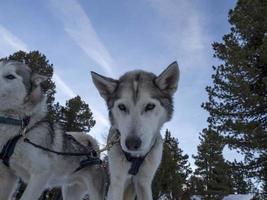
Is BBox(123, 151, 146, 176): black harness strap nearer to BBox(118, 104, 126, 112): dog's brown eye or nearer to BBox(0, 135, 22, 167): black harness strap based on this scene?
BBox(118, 104, 126, 112): dog's brown eye

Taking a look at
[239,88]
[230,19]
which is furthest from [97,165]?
[230,19]

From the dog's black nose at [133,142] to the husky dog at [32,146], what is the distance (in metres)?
1.71

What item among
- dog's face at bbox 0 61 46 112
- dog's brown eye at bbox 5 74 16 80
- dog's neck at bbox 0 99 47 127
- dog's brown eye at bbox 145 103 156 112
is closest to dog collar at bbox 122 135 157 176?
dog's brown eye at bbox 145 103 156 112

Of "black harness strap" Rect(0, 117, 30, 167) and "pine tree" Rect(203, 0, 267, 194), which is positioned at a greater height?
"pine tree" Rect(203, 0, 267, 194)

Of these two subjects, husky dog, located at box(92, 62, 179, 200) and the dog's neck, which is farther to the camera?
the dog's neck

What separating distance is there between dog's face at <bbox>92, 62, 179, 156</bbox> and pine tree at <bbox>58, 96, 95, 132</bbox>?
2771 cm

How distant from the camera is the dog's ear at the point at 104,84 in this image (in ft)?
20.1

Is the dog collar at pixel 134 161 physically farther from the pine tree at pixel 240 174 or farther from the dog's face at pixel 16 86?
the pine tree at pixel 240 174

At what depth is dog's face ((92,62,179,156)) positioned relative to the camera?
5.25 metres

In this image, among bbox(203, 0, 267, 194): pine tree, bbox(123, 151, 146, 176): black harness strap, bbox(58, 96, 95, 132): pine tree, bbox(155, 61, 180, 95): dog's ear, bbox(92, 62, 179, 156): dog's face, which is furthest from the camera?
bbox(58, 96, 95, 132): pine tree

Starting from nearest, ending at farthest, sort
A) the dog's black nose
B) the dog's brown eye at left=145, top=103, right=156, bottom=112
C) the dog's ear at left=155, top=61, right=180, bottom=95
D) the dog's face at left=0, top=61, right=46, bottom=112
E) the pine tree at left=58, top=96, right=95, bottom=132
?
1. the dog's black nose
2. the dog's brown eye at left=145, top=103, right=156, bottom=112
3. the dog's ear at left=155, top=61, right=180, bottom=95
4. the dog's face at left=0, top=61, right=46, bottom=112
5. the pine tree at left=58, top=96, right=95, bottom=132

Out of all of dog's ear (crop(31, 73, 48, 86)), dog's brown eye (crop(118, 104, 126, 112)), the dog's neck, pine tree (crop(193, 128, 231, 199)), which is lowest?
dog's brown eye (crop(118, 104, 126, 112))

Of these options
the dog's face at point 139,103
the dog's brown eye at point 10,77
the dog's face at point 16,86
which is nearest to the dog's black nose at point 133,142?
the dog's face at point 139,103

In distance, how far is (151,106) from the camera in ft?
18.5
